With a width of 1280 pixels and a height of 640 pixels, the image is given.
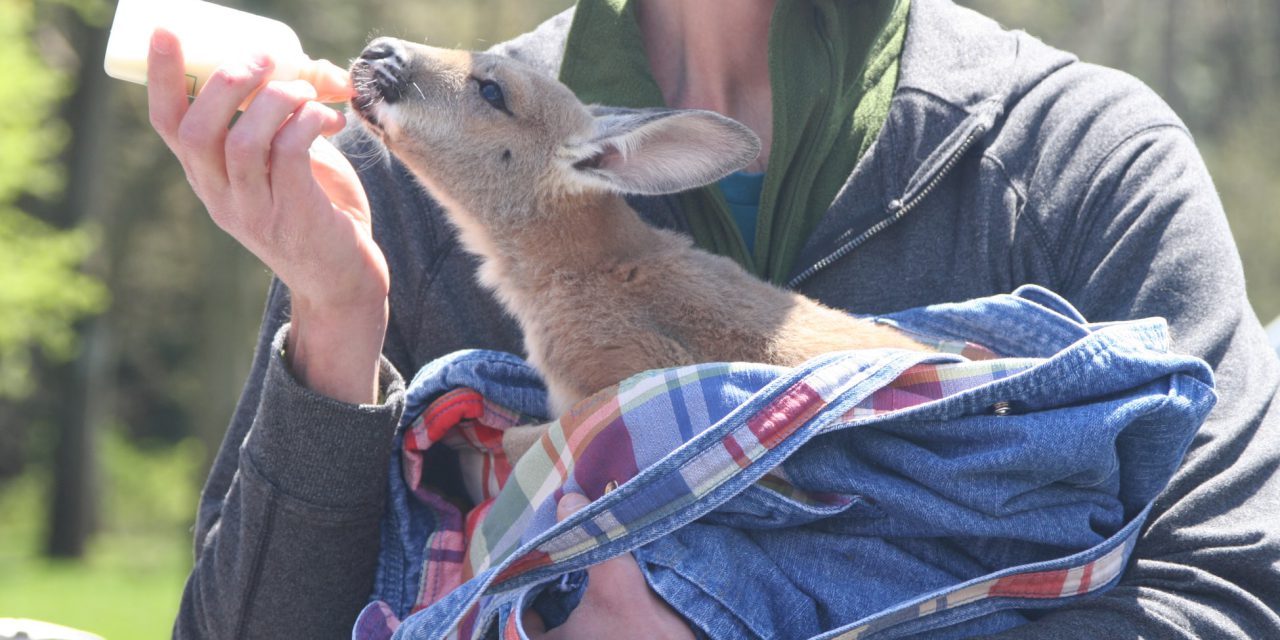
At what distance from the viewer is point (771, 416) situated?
2.68 m

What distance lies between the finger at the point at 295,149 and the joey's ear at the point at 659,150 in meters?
0.87

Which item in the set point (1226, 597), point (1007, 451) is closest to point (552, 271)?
point (1007, 451)

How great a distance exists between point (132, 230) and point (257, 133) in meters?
27.5

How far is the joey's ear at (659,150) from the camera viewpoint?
334 centimetres

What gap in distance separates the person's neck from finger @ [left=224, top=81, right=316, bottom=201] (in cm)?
133

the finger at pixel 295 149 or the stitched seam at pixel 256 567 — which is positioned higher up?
the finger at pixel 295 149

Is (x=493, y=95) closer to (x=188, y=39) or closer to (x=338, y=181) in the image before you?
(x=338, y=181)

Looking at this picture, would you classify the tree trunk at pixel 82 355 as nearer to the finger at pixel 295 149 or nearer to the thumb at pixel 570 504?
the finger at pixel 295 149

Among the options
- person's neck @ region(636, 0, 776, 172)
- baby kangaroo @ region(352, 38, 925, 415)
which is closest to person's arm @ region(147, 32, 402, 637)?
baby kangaroo @ region(352, 38, 925, 415)

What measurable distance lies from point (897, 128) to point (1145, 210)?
2.17 ft

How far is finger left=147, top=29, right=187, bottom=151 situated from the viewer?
9.21 feet

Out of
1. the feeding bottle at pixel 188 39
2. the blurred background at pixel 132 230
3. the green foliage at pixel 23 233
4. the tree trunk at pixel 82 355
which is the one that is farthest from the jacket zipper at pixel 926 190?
the tree trunk at pixel 82 355

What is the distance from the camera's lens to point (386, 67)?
3664 mm

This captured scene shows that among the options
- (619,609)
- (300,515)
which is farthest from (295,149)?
(619,609)
